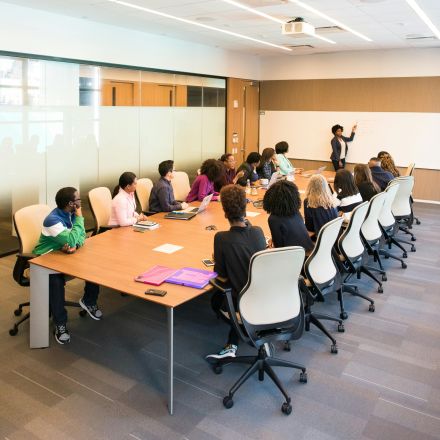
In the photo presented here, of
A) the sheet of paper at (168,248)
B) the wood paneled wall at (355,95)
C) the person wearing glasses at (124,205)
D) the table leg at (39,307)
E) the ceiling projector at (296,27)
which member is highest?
the ceiling projector at (296,27)

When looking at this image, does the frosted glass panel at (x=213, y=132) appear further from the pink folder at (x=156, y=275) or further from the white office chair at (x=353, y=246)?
the pink folder at (x=156, y=275)

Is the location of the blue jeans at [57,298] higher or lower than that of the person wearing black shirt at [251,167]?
lower

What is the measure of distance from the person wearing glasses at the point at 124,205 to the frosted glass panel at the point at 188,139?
13.6 feet

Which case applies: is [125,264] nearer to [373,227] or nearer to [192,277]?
[192,277]

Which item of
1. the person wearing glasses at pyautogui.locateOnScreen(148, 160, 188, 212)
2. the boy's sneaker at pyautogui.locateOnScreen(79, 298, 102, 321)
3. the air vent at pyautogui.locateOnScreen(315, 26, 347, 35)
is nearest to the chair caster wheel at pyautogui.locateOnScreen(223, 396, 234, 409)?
the boy's sneaker at pyautogui.locateOnScreen(79, 298, 102, 321)

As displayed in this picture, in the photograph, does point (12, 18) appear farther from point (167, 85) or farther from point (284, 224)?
point (284, 224)

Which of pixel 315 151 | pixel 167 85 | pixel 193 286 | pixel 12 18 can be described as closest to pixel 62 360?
pixel 193 286

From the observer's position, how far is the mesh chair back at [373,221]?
495cm

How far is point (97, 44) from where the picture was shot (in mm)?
6977

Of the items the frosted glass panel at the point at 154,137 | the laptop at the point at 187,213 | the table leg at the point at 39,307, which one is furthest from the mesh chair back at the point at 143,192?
the table leg at the point at 39,307

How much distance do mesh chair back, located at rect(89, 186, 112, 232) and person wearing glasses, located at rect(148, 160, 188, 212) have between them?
518mm

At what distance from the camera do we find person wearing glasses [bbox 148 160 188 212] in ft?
18.0

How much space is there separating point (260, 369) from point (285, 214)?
3.93 ft

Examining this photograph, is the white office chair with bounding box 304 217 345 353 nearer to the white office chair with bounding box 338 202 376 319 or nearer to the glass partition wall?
the white office chair with bounding box 338 202 376 319
